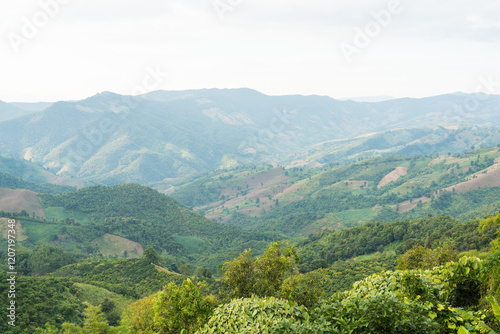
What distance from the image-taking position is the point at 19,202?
130m

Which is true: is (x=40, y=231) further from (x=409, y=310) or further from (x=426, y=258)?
(x=409, y=310)

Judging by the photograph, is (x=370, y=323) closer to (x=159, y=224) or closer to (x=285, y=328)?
(x=285, y=328)

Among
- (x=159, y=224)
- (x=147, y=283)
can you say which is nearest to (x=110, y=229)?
(x=159, y=224)

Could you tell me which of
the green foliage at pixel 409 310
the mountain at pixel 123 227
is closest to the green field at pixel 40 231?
the mountain at pixel 123 227

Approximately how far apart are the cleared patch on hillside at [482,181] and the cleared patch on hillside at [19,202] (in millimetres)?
210463

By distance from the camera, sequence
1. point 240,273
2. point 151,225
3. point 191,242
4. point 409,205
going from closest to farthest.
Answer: point 240,273 → point 151,225 → point 191,242 → point 409,205

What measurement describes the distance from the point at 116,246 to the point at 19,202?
166 ft

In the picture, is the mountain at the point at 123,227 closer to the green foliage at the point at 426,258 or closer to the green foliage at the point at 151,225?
the green foliage at the point at 151,225

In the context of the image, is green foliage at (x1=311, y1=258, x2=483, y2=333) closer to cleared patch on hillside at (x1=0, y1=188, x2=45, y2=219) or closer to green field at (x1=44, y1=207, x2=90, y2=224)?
green field at (x1=44, y1=207, x2=90, y2=224)

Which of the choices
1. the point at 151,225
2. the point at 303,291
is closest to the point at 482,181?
the point at 151,225

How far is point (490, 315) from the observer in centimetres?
855

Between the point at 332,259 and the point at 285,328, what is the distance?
8510 cm

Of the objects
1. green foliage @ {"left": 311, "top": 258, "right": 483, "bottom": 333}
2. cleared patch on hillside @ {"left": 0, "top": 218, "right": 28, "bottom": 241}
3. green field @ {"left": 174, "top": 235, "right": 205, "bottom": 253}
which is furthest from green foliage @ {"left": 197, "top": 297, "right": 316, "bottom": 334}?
green field @ {"left": 174, "top": 235, "right": 205, "bottom": 253}

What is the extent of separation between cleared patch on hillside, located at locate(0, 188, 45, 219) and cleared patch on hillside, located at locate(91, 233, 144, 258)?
3442 centimetres
